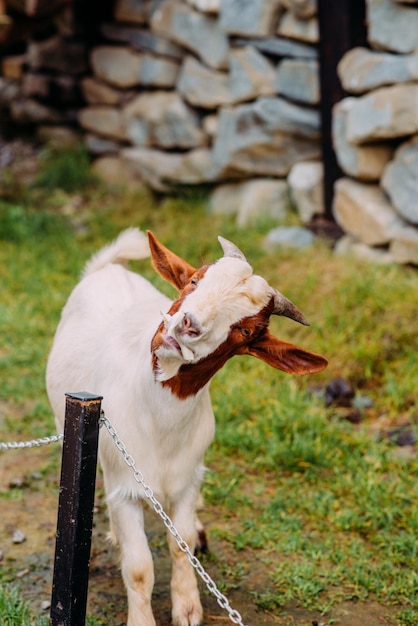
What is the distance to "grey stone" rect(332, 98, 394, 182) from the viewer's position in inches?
247

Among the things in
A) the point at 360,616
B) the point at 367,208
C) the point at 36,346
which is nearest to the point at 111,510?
the point at 360,616

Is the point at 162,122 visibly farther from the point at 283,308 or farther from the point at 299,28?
the point at 283,308

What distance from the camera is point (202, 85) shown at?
7871 millimetres

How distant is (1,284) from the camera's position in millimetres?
7180

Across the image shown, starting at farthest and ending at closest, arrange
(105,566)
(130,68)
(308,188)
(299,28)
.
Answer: (130,68) < (308,188) < (299,28) < (105,566)

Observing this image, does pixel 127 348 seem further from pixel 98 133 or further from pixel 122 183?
pixel 98 133

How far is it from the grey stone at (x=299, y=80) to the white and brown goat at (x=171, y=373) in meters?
3.98

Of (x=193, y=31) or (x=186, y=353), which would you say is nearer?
(x=186, y=353)

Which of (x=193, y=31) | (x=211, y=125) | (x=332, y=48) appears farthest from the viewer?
(x=211, y=125)

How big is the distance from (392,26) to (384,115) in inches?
25.1

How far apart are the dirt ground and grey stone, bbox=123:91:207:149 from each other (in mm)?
4422

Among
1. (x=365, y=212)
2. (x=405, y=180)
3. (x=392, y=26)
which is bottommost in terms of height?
(x=365, y=212)

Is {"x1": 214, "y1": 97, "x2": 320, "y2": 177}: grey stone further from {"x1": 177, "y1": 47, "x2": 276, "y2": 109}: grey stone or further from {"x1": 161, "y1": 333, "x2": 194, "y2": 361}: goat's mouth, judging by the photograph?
{"x1": 161, "y1": 333, "x2": 194, "y2": 361}: goat's mouth

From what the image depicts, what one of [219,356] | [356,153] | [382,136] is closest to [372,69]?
[382,136]
